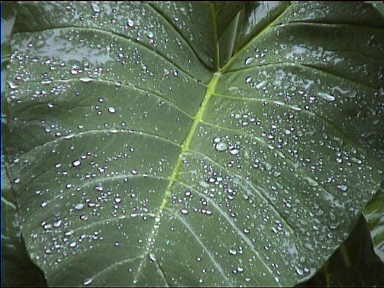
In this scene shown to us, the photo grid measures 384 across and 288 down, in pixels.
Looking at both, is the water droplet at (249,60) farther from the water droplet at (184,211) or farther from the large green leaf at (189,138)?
the water droplet at (184,211)

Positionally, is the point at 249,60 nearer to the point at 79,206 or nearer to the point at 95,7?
the point at 95,7

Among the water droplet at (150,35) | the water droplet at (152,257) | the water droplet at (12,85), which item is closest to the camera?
the water droplet at (152,257)

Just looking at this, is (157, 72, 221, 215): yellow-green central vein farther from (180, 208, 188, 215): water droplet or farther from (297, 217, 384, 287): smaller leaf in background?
(297, 217, 384, 287): smaller leaf in background

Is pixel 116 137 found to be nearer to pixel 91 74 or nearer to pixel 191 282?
pixel 91 74

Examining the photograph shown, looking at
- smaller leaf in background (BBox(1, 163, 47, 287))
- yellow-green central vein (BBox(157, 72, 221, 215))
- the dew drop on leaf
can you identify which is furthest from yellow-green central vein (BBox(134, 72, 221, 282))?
smaller leaf in background (BBox(1, 163, 47, 287))

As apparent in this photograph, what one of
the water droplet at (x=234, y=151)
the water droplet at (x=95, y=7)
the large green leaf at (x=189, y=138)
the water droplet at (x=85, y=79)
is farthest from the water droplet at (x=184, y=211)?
the water droplet at (x=95, y=7)

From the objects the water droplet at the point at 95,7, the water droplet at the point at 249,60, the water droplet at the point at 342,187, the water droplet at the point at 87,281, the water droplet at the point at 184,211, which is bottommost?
the water droplet at the point at 87,281

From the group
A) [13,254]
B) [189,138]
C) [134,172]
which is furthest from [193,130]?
[13,254]

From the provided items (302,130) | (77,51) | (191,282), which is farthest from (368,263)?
(77,51)
